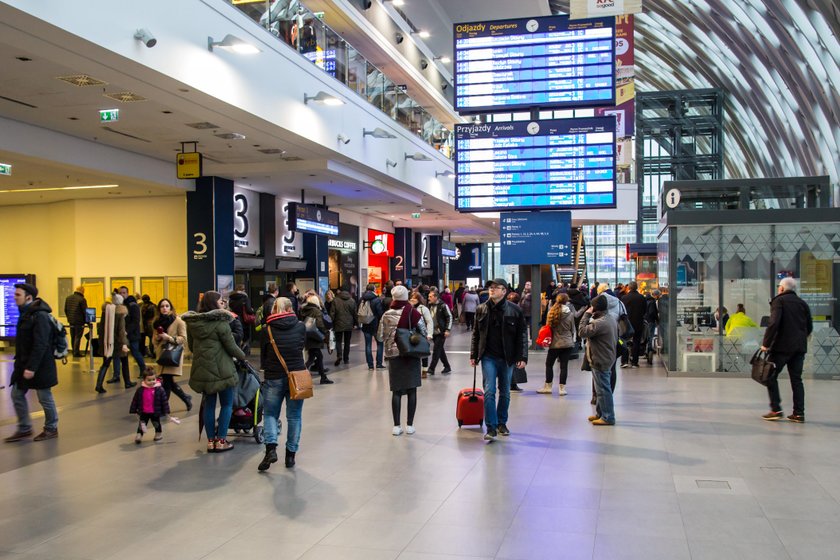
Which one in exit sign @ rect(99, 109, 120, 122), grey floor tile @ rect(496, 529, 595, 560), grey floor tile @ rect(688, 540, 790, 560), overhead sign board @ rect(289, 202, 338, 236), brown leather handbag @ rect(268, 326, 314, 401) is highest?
exit sign @ rect(99, 109, 120, 122)

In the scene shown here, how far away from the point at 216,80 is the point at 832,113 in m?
21.0

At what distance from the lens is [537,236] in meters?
17.0

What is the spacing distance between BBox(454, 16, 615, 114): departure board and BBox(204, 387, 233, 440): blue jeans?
9886 millimetres

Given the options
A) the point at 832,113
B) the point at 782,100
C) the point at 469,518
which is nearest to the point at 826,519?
the point at 469,518

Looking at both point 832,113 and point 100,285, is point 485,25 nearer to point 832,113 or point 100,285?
point 100,285

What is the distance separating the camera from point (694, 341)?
13.5 metres

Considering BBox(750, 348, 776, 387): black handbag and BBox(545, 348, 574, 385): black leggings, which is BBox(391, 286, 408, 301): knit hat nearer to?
BBox(545, 348, 574, 385): black leggings

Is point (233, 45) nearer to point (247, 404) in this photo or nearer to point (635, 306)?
point (247, 404)

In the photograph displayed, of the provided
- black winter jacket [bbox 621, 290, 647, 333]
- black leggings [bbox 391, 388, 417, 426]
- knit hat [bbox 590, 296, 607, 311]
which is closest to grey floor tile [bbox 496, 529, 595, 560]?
black leggings [bbox 391, 388, 417, 426]

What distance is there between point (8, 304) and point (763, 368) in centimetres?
1771

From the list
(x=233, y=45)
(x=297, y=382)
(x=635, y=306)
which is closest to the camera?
(x=297, y=382)

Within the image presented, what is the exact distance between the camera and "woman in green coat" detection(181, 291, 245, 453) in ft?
24.7

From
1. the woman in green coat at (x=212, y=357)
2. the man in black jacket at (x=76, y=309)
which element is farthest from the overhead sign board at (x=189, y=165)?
the woman in green coat at (x=212, y=357)

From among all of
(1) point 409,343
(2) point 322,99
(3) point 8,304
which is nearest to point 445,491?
(1) point 409,343
